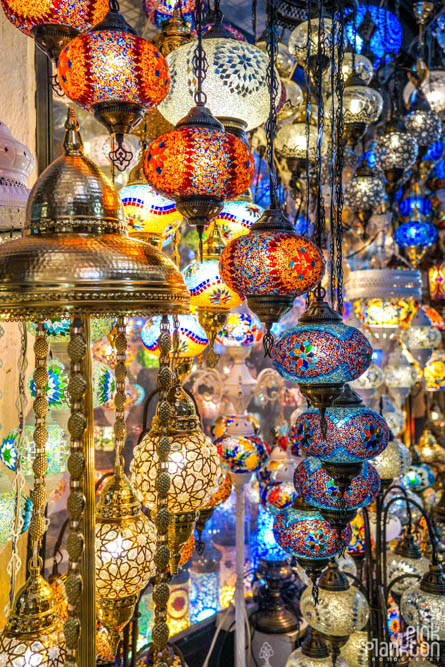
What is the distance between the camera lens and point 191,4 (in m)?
1.39

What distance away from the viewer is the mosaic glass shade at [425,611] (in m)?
1.49

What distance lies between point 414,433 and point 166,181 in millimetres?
3242

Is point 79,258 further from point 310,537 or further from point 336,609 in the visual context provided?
point 336,609

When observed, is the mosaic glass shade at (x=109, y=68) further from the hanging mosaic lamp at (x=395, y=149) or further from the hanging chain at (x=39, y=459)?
the hanging mosaic lamp at (x=395, y=149)

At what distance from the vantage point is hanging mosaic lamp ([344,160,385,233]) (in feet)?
6.28

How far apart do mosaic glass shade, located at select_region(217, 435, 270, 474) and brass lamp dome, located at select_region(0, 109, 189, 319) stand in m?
0.90

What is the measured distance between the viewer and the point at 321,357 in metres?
0.99

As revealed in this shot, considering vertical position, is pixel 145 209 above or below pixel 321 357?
above

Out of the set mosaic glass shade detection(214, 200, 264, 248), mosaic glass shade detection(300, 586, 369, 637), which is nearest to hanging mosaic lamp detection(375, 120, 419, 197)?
mosaic glass shade detection(214, 200, 264, 248)

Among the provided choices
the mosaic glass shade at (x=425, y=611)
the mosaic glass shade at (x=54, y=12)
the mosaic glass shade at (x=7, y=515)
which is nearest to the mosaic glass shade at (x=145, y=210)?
the mosaic glass shade at (x=54, y=12)

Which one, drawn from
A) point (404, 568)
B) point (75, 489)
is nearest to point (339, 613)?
point (404, 568)

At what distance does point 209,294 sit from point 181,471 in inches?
15.2

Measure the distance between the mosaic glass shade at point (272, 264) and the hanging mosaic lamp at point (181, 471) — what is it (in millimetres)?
248

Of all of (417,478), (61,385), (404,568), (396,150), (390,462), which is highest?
(396,150)
